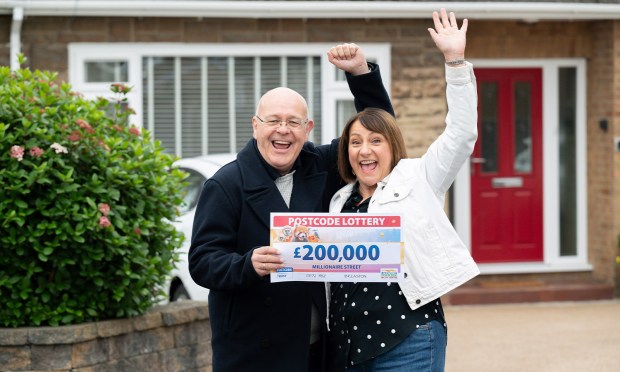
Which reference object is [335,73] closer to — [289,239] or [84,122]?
[84,122]

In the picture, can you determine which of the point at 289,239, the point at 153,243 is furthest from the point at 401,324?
the point at 153,243

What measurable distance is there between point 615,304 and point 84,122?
7232 millimetres

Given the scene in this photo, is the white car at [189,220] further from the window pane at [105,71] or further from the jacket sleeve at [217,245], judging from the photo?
the jacket sleeve at [217,245]

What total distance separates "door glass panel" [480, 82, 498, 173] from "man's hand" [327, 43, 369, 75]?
316 inches

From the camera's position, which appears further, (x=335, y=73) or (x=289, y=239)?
(x=335, y=73)

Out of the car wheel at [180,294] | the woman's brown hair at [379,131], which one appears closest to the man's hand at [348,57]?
the woman's brown hair at [379,131]

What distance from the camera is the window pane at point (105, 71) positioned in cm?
1109

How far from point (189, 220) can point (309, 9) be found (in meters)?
2.84

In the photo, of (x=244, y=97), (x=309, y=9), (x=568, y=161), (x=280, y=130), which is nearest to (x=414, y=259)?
(x=280, y=130)

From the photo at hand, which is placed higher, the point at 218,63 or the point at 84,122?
the point at 218,63

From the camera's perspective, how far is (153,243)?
6.71 m

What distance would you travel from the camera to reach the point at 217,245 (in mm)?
4215

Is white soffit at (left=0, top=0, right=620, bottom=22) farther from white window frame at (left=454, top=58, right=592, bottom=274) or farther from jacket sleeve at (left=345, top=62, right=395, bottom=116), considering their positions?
jacket sleeve at (left=345, top=62, right=395, bottom=116)

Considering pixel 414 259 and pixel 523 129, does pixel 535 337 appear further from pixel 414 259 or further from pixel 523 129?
pixel 414 259
